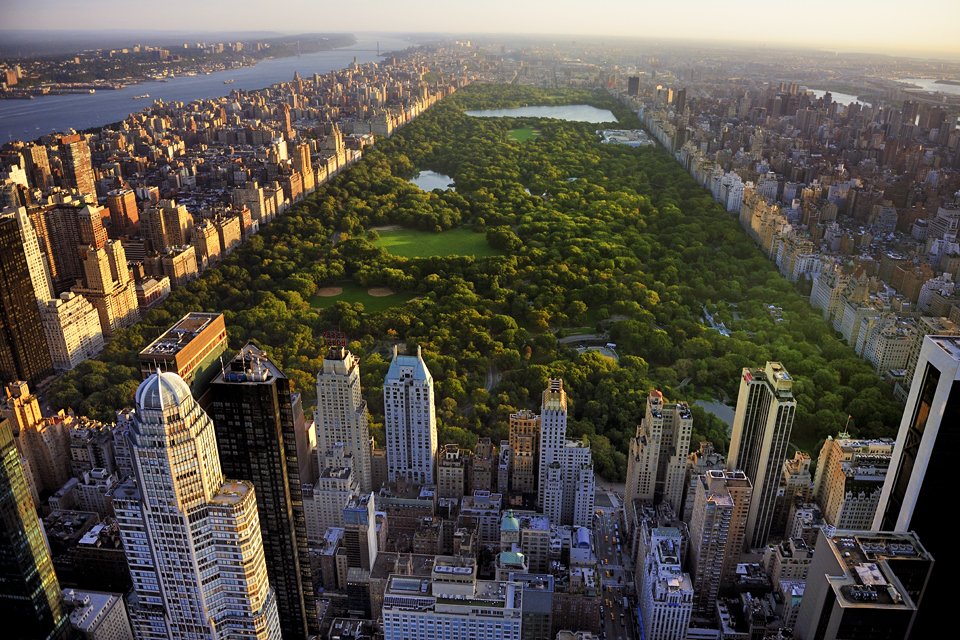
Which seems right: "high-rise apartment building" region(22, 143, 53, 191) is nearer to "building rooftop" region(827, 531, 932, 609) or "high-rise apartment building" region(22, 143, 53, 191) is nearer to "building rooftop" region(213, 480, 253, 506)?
"building rooftop" region(213, 480, 253, 506)

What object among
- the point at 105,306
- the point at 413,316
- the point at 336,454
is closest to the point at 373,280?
the point at 413,316

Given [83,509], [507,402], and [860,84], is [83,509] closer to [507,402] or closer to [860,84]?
[507,402]

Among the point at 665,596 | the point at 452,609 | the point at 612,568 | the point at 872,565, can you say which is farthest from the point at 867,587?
the point at 612,568

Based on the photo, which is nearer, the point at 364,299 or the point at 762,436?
the point at 762,436

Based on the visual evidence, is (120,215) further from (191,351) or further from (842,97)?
(842,97)

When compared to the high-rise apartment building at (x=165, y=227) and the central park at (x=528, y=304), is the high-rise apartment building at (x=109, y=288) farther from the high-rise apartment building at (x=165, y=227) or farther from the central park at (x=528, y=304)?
the high-rise apartment building at (x=165, y=227)

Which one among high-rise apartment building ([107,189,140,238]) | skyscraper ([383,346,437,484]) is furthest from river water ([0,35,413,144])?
skyscraper ([383,346,437,484])
